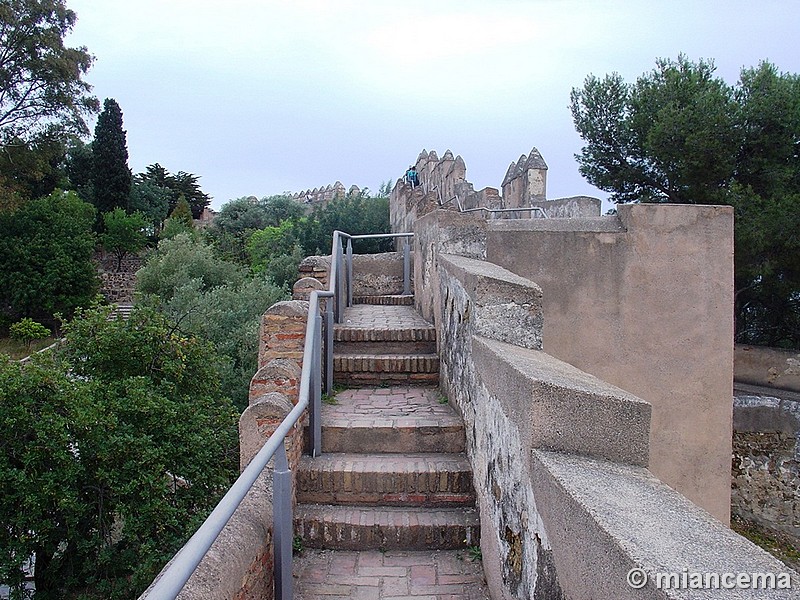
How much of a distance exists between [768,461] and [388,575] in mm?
10085

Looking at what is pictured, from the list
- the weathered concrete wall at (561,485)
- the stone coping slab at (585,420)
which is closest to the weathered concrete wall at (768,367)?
the weathered concrete wall at (561,485)

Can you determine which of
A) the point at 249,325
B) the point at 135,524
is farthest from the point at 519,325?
the point at 249,325

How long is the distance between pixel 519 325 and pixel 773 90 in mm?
12373

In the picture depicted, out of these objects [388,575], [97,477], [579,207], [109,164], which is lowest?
[97,477]

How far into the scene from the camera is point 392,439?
4379 mm

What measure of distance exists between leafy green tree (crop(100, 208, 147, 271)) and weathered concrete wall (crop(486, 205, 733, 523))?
97.7 ft

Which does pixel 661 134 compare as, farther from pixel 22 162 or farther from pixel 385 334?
pixel 22 162

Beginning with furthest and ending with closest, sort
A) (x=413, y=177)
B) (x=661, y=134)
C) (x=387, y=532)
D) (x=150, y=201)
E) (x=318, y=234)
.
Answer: (x=150, y=201) → (x=413, y=177) → (x=318, y=234) → (x=661, y=134) → (x=387, y=532)

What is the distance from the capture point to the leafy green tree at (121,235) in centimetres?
3184

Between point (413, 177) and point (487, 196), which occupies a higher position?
point (413, 177)

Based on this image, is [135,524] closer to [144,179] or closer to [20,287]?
[20,287]

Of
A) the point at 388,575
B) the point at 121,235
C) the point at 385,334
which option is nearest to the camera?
the point at 388,575

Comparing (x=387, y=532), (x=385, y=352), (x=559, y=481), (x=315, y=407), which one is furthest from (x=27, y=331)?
(x=559, y=481)

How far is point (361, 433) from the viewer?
14.3 ft
